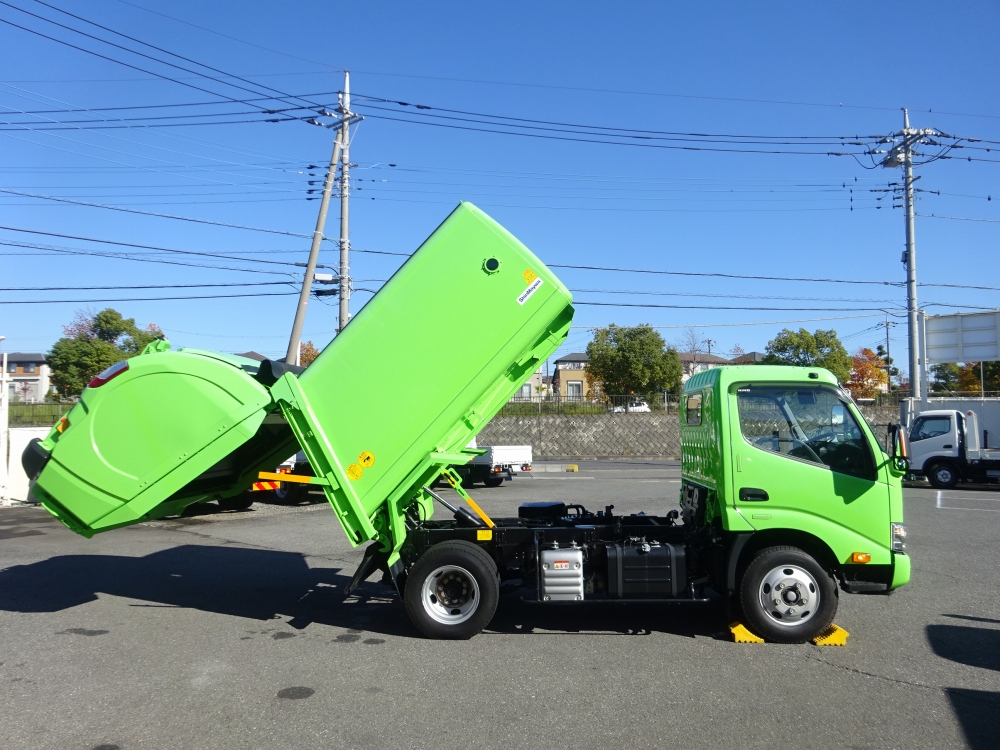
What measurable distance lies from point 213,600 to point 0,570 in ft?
11.8

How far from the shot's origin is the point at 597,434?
124 ft

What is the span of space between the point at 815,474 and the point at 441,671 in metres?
3.61

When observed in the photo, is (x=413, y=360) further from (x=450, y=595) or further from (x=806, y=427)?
(x=806, y=427)

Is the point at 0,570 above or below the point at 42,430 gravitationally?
below

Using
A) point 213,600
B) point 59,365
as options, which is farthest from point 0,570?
point 59,365

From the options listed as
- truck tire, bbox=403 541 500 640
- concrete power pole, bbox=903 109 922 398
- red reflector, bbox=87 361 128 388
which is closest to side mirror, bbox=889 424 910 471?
truck tire, bbox=403 541 500 640

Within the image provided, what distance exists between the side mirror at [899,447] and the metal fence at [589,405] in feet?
102

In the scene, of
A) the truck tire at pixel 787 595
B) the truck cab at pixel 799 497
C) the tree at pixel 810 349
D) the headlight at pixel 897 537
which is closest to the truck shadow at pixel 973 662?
the truck cab at pixel 799 497

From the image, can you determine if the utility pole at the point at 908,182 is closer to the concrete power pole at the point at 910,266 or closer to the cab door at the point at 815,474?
the concrete power pole at the point at 910,266

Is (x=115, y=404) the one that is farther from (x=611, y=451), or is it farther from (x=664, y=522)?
(x=611, y=451)

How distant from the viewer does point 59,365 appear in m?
35.3

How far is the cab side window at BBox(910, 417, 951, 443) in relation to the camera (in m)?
22.4

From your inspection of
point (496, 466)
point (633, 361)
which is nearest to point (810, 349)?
point (633, 361)

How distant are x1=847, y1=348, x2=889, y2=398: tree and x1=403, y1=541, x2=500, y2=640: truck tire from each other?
172 feet
